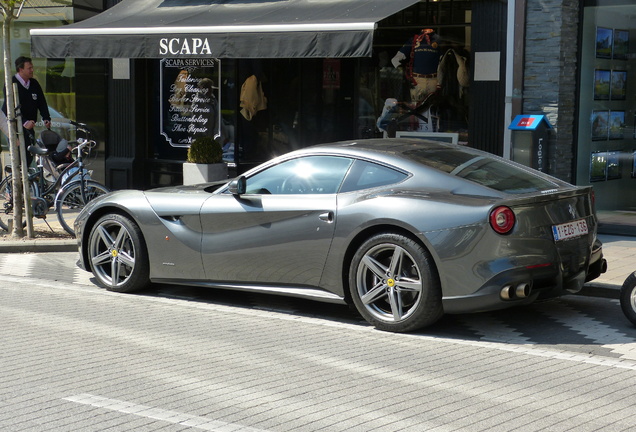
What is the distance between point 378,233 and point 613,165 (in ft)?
21.4

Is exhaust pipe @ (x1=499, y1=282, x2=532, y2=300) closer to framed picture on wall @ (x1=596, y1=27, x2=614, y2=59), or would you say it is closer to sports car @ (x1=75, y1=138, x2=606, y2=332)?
sports car @ (x1=75, y1=138, x2=606, y2=332)

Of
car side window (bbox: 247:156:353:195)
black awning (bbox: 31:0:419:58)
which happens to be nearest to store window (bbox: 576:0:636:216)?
black awning (bbox: 31:0:419:58)

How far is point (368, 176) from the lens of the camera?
7.52 m

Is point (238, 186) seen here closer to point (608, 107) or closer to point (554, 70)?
point (554, 70)

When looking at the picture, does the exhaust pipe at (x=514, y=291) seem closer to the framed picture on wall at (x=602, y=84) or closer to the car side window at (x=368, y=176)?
the car side window at (x=368, y=176)

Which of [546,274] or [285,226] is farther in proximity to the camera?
[285,226]

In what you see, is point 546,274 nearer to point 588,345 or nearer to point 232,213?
point 588,345

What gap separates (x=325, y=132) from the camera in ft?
52.0

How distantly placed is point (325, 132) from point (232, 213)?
801 centimetres

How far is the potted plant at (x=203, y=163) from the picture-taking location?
45.2ft

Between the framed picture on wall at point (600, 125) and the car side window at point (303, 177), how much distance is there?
20.1 ft

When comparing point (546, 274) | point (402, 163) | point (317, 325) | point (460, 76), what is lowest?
point (317, 325)

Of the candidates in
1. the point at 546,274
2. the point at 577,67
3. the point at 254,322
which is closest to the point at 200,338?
the point at 254,322

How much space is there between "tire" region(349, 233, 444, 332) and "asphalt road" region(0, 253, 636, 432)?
0.49 feet
